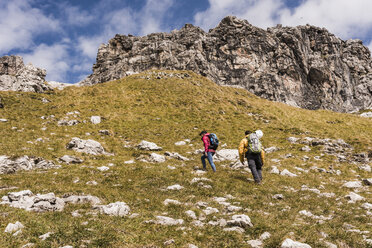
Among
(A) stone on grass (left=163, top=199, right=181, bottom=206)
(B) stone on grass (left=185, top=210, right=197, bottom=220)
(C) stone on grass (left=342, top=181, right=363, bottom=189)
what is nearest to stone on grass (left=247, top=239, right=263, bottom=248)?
(B) stone on grass (left=185, top=210, right=197, bottom=220)

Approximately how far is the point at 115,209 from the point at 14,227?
286cm

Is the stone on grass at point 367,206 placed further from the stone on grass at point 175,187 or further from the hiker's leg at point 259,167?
the stone on grass at point 175,187

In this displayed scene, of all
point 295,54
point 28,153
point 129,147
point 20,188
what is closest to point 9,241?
point 20,188

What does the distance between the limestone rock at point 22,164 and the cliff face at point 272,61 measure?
85.2 meters

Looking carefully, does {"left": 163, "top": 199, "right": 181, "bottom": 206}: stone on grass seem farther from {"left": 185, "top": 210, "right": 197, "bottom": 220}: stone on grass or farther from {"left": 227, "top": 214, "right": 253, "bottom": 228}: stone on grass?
{"left": 227, "top": 214, "right": 253, "bottom": 228}: stone on grass

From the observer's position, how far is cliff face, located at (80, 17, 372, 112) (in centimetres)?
10456

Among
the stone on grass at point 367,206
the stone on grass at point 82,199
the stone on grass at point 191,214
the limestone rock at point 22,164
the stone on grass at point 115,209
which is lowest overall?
the stone on grass at point 367,206

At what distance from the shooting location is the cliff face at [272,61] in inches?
4117

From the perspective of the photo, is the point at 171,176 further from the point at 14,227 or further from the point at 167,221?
the point at 14,227

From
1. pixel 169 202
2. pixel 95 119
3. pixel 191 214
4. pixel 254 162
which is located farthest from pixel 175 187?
pixel 95 119

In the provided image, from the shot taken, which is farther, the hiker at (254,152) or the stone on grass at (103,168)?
the stone on grass at (103,168)

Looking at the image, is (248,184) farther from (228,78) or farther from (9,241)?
(228,78)

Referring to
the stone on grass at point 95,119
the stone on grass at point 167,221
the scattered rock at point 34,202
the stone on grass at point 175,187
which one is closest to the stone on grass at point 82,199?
the scattered rock at point 34,202

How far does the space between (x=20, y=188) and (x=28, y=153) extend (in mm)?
6775
